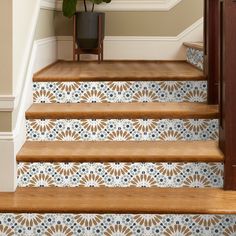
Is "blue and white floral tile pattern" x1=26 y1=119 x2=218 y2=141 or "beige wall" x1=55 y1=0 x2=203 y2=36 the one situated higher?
"beige wall" x1=55 y1=0 x2=203 y2=36

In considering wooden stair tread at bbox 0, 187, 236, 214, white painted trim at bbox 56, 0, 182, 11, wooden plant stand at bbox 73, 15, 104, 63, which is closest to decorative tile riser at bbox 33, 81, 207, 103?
wooden stair tread at bbox 0, 187, 236, 214

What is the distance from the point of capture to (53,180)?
8.97ft

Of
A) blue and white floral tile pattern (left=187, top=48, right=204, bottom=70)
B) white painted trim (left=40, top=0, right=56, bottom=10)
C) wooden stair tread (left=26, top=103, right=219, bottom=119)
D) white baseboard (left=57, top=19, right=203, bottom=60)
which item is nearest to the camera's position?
wooden stair tread (left=26, top=103, right=219, bottom=119)

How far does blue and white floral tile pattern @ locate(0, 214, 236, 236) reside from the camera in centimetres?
241

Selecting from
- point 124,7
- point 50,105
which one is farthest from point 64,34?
point 50,105

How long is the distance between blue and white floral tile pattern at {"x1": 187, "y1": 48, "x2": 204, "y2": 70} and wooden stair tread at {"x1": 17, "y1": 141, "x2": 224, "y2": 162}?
101 cm

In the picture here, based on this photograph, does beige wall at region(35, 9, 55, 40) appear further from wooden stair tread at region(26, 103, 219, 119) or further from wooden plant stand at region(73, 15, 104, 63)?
wooden stair tread at region(26, 103, 219, 119)

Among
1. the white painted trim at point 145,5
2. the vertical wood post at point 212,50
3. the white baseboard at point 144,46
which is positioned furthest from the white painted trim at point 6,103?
the white painted trim at point 145,5

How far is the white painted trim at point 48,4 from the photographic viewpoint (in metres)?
3.97

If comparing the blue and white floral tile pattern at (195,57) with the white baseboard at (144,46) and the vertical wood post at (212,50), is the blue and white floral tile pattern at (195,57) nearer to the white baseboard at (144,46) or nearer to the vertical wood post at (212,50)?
the white baseboard at (144,46)

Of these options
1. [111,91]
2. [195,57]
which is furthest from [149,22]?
[111,91]

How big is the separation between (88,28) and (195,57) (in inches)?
39.9

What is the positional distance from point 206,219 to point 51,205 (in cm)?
71

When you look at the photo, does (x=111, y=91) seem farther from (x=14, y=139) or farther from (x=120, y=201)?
(x=120, y=201)
